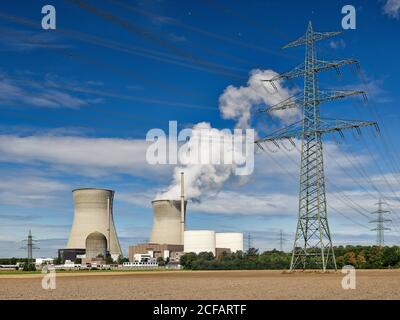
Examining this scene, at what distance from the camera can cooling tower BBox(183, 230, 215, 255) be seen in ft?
484

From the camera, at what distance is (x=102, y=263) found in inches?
5379

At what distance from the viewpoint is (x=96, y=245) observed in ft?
441

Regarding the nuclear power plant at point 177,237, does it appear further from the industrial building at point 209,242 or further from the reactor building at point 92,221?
the reactor building at point 92,221

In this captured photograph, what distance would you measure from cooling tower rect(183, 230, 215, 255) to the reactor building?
64.9ft

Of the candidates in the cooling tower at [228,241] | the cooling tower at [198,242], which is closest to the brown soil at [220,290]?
the cooling tower at [198,242]

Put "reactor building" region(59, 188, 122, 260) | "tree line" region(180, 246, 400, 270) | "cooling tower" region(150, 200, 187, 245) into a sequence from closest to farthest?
"tree line" region(180, 246, 400, 270) → "reactor building" region(59, 188, 122, 260) → "cooling tower" region(150, 200, 187, 245)

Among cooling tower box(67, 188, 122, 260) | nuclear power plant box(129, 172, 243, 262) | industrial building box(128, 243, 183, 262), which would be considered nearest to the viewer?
cooling tower box(67, 188, 122, 260)

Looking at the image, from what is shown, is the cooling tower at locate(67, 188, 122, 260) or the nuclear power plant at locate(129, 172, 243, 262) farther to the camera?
the nuclear power plant at locate(129, 172, 243, 262)

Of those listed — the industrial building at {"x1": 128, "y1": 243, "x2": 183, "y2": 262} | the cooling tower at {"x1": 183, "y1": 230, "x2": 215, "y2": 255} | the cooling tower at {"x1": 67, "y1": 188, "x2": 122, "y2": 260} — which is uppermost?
the cooling tower at {"x1": 67, "y1": 188, "x2": 122, "y2": 260}

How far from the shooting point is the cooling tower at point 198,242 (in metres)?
148

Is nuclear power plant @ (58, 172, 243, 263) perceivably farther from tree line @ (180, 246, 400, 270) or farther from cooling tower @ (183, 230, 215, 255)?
tree line @ (180, 246, 400, 270)

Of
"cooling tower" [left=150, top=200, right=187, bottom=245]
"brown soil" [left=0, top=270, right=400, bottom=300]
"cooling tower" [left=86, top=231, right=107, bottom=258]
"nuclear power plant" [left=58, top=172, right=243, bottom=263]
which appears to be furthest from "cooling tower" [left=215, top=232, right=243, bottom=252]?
"brown soil" [left=0, top=270, right=400, bottom=300]
